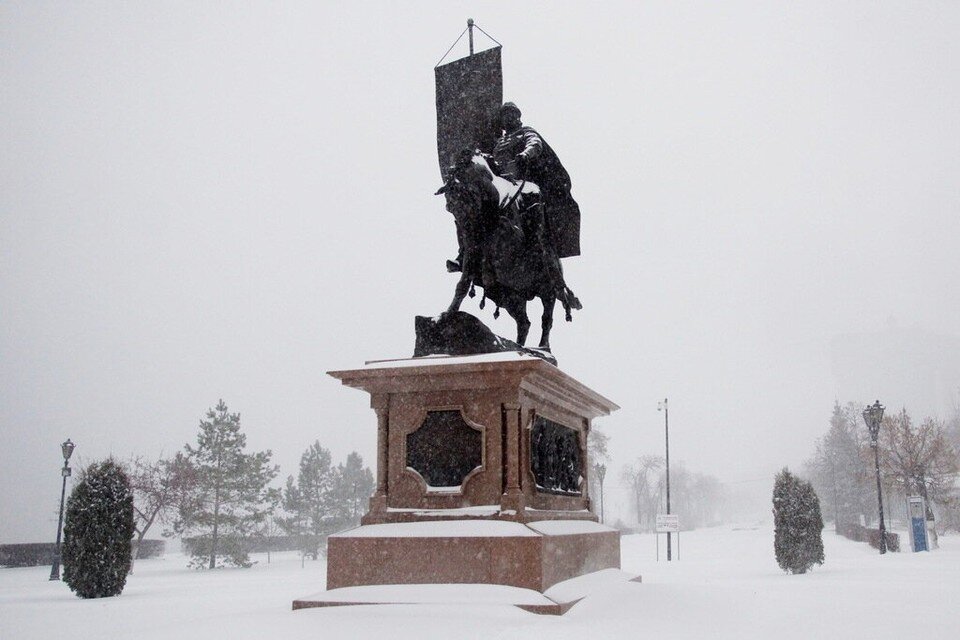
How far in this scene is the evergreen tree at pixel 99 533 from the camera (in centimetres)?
→ 1517

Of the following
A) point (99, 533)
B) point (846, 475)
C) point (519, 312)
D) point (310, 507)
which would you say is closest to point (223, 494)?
point (310, 507)

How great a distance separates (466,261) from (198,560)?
35.4m

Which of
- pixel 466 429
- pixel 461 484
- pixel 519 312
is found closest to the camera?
pixel 461 484

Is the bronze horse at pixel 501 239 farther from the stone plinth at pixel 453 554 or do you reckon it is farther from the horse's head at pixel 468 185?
the stone plinth at pixel 453 554

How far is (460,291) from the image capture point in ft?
27.9

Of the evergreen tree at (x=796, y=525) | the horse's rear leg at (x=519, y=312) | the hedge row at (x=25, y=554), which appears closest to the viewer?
the horse's rear leg at (x=519, y=312)

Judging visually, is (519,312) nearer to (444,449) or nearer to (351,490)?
(444,449)

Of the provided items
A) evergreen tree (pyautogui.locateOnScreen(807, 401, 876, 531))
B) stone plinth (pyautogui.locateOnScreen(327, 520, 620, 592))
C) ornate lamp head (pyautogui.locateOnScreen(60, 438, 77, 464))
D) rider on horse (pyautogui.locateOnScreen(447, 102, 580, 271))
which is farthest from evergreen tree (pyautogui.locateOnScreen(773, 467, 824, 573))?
evergreen tree (pyautogui.locateOnScreen(807, 401, 876, 531))

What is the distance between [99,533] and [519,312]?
11.3 m

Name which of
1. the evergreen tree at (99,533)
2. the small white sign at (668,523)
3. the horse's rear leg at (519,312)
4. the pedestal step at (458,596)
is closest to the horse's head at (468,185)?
the horse's rear leg at (519,312)

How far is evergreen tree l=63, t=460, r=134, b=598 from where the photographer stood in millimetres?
15172

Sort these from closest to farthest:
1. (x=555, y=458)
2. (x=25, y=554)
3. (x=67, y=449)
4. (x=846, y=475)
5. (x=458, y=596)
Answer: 1. (x=458, y=596)
2. (x=555, y=458)
3. (x=67, y=449)
4. (x=25, y=554)
5. (x=846, y=475)

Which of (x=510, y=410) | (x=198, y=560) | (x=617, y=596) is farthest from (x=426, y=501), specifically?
(x=198, y=560)

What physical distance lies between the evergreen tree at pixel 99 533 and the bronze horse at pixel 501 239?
35.7 ft
